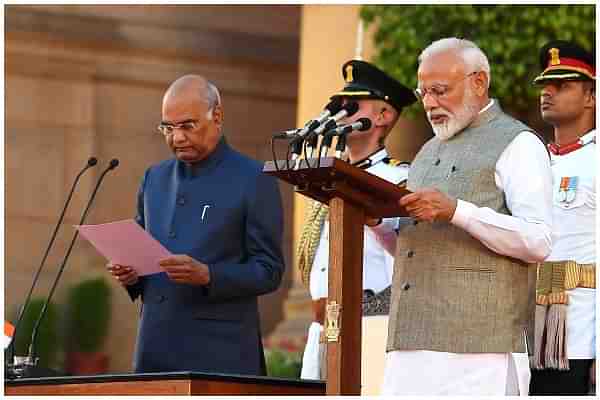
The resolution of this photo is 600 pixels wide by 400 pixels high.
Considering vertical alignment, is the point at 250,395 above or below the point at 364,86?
below

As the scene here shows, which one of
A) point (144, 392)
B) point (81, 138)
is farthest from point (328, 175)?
point (81, 138)

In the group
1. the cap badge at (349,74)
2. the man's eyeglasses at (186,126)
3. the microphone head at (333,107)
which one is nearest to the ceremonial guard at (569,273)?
the cap badge at (349,74)

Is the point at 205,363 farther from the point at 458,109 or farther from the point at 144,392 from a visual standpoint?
the point at 458,109

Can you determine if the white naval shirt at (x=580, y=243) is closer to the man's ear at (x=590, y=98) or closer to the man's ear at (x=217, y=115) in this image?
the man's ear at (x=590, y=98)

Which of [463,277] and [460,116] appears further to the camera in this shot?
[460,116]

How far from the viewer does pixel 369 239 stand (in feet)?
21.2

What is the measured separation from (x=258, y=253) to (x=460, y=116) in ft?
3.62

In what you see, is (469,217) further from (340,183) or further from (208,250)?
(208,250)

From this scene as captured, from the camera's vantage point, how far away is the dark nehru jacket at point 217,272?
5.97 m

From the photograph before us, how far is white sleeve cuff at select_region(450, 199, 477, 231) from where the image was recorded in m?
4.94

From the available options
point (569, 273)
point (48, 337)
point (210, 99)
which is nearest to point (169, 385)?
point (210, 99)

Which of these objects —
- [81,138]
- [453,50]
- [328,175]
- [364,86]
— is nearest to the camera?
[328,175]

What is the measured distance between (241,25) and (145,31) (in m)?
0.82

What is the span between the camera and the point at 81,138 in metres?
12.9
